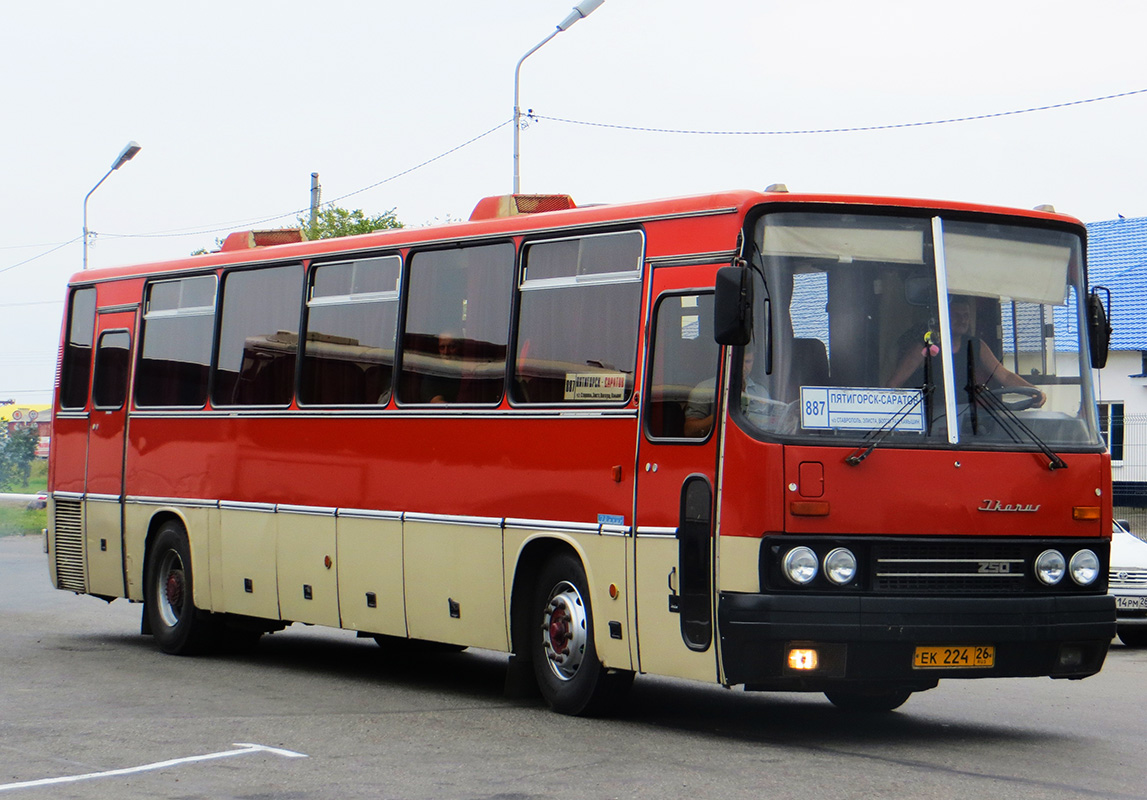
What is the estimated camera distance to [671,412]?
1052 cm

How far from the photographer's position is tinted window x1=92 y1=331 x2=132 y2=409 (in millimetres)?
17094

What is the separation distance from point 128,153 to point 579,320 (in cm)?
2883

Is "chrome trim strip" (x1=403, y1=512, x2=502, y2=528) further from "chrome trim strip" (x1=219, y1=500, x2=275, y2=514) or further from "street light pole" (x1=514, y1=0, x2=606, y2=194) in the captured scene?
"street light pole" (x1=514, y1=0, x2=606, y2=194)

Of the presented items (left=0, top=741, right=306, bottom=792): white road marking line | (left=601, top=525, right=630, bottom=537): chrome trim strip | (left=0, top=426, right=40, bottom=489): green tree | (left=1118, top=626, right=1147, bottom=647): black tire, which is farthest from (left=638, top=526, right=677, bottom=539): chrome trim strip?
(left=0, top=426, right=40, bottom=489): green tree

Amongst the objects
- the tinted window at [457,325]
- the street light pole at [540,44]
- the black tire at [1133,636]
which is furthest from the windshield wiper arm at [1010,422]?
the street light pole at [540,44]

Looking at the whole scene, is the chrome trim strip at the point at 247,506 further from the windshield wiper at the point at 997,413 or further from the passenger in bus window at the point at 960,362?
the windshield wiper at the point at 997,413

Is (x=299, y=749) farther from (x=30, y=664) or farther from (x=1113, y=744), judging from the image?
(x=30, y=664)

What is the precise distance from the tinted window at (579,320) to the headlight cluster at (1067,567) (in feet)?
8.79

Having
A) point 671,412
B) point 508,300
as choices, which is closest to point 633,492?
point 671,412

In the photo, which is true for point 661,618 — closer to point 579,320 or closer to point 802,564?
point 802,564

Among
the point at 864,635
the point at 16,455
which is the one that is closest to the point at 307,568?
the point at 864,635

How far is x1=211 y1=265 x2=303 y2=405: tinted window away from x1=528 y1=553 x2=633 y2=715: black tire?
12.8ft

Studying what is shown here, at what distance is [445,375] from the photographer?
12.7m

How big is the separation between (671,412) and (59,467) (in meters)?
9.49
